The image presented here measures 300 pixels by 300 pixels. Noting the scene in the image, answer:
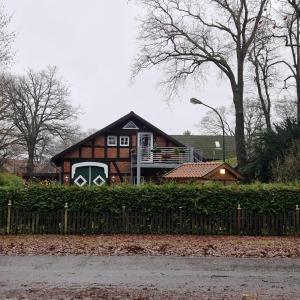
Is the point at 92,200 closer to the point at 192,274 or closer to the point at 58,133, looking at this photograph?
the point at 192,274

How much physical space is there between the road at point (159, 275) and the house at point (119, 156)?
26911 millimetres

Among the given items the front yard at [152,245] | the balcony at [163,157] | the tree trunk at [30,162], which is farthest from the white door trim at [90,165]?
the front yard at [152,245]

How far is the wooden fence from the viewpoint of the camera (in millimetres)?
17641

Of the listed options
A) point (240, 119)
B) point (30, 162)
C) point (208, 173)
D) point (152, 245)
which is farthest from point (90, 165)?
point (152, 245)

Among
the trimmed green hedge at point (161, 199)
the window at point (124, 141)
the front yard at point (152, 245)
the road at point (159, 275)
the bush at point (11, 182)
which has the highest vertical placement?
the window at point (124, 141)

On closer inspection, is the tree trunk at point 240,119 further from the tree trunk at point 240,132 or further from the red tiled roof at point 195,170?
the red tiled roof at point 195,170

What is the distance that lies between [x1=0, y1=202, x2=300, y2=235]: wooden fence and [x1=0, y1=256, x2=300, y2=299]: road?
5.52 metres

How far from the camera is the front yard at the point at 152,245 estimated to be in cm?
1305

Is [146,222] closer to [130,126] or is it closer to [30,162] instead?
[130,126]

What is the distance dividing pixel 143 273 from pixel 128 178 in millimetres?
29922

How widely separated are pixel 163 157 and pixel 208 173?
937 centimetres

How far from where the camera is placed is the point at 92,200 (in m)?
17.8

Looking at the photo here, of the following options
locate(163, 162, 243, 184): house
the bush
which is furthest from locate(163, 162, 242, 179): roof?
the bush

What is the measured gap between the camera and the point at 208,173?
30.3 m
